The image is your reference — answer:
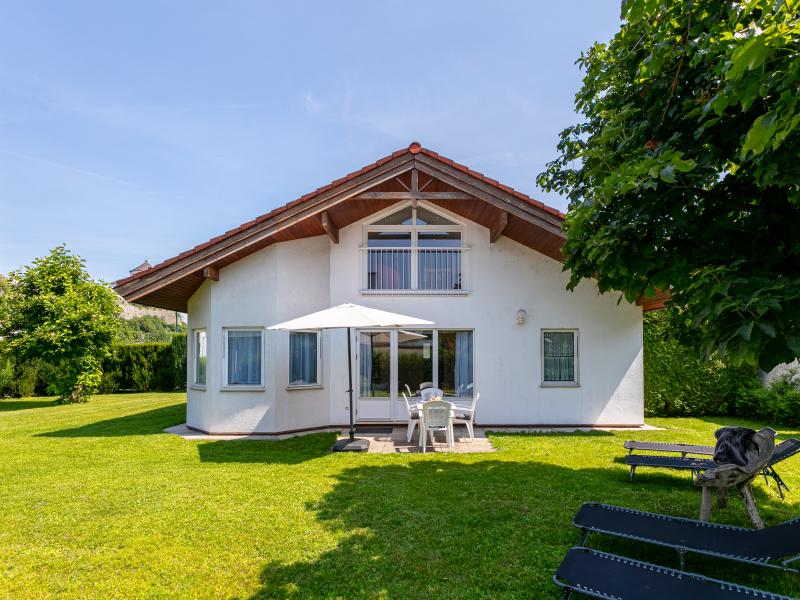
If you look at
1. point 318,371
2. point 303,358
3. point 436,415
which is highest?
point 303,358

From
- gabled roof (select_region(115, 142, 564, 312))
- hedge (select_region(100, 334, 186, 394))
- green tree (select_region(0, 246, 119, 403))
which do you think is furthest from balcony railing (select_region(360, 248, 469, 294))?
hedge (select_region(100, 334, 186, 394))

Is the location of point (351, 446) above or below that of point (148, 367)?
below

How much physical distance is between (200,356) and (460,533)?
886cm

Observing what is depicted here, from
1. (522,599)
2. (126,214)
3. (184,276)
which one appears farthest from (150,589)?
(126,214)

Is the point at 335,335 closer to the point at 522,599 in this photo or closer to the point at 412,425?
the point at 412,425

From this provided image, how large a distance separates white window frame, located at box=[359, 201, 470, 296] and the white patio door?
1074 millimetres

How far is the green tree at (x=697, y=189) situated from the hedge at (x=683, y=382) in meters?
8.84

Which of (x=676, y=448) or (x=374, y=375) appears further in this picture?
(x=374, y=375)

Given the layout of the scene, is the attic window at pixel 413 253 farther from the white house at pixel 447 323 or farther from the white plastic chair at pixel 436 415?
the white plastic chair at pixel 436 415

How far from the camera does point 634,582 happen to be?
353cm

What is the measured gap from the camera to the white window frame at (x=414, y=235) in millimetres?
11656

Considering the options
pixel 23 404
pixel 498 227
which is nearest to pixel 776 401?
pixel 498 227

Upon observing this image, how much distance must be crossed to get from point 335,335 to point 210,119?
9.02m

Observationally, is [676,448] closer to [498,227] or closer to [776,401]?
[498,227]
